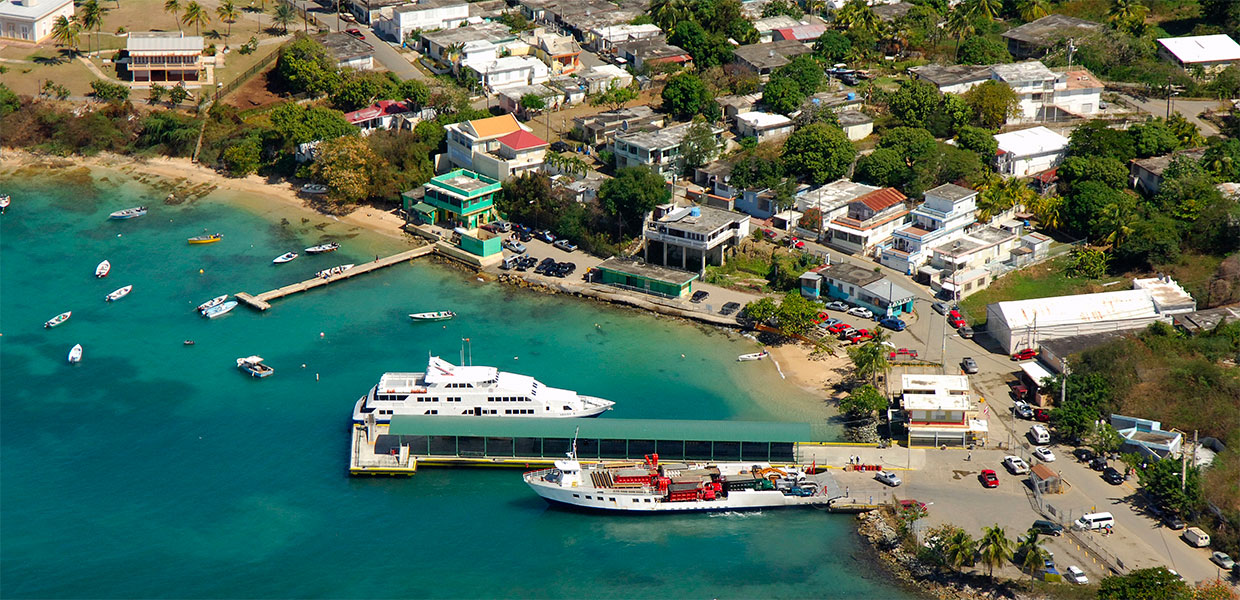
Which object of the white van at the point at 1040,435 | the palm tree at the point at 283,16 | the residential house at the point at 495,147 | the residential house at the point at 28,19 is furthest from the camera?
the palm tree at the point at 283,16

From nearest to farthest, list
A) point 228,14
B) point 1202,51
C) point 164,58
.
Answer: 1. point 164,58
2. point 1202,51
3. point 228,14

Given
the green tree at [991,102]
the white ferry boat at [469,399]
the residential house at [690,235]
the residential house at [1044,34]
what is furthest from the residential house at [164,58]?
the residential house at [1044,34]

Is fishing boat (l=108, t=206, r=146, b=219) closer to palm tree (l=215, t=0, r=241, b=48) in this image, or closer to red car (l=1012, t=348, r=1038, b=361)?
palm tree (l=215, t=0, r=241, b=48)

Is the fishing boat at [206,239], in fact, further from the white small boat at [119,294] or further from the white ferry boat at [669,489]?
the white ferry boat at [669,489]

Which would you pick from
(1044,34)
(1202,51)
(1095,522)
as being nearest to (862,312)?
(1095,522)

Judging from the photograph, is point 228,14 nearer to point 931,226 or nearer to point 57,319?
point 57,319
